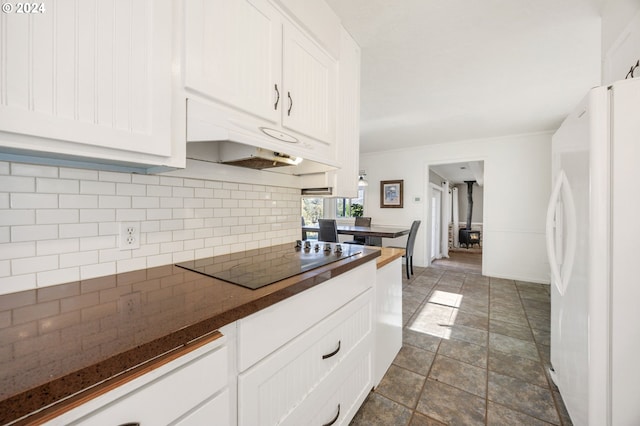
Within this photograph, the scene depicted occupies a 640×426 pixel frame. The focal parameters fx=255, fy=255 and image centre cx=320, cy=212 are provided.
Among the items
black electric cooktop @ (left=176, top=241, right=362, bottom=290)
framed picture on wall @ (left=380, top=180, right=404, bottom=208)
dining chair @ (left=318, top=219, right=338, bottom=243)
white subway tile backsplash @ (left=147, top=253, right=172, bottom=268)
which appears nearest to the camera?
black electric cooktop @ (left=176, top=241, right=362, bottom=290)

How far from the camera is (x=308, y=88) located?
→ 1494 mm

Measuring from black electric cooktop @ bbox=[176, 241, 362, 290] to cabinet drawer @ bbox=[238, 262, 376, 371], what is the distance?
10 centimetres

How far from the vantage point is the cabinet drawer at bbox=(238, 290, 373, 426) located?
2.67 feet

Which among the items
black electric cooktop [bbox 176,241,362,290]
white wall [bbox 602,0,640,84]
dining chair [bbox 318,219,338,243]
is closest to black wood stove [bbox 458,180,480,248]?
dining chair [bbox 318,219,338,243]

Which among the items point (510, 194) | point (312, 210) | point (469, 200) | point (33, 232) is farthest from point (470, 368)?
point (469, 200)

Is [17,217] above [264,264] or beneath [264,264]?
above

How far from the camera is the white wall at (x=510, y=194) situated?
4117mm

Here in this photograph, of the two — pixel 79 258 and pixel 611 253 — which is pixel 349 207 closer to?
pixel 611 253

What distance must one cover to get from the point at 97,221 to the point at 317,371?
3.51ft

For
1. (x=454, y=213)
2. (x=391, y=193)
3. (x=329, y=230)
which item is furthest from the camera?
(x=454, y=213)

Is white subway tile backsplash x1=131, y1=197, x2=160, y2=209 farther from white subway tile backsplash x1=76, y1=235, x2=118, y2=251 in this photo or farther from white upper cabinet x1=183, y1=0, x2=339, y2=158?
white upper cabinet x1=183, y1=0, x2=339, y2=158

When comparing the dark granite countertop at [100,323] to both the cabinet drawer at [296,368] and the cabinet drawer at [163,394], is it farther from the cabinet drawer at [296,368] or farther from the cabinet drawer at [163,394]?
the cabinet drawer at [296,368]

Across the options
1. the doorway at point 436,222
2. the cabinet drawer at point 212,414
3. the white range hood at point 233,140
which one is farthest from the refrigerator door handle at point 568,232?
the doorway at point 436,222

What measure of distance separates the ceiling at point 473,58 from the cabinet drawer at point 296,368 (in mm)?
1843
